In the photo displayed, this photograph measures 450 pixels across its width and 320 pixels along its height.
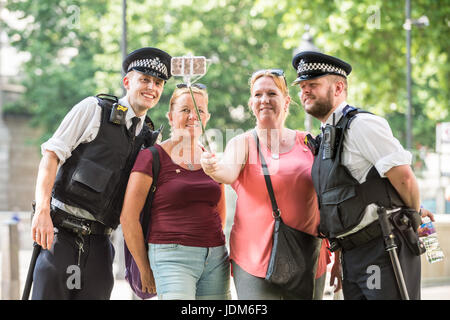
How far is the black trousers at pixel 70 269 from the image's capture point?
4.00 m

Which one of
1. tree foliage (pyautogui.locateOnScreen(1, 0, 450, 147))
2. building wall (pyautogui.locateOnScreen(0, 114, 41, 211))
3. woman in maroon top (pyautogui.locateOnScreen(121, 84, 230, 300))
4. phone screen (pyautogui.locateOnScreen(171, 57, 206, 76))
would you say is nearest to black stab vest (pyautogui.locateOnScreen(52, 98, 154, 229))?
woman in maroon top (pyautogui.locateOnScreen(121, 84, 230, 300))

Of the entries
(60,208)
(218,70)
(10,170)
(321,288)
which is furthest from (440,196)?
(10,170)

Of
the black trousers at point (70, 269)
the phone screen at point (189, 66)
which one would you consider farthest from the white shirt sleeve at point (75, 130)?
the phone screen at point (189, 66)

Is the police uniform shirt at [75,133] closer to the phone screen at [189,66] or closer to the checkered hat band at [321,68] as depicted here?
the phone screen at [189,66]

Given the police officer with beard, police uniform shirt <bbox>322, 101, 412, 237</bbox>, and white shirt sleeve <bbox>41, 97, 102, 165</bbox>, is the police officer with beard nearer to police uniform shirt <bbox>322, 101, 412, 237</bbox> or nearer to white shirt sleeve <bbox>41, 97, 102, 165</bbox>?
white shirt sleeve <bbox>41, 97, 102, 165</bbox>

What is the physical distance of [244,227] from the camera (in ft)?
13.0

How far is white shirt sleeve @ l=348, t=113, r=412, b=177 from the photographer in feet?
11.8

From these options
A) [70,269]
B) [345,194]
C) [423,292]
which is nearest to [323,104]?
[345,194]

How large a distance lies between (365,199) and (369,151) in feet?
0.89

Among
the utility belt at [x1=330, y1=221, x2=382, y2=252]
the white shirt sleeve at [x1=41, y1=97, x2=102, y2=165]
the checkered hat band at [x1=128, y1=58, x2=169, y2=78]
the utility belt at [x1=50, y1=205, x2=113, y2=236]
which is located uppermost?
the checkered hat band at [x1=128, y1=58, x2=169, y2=78]

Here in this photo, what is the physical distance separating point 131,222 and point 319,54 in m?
1.53
